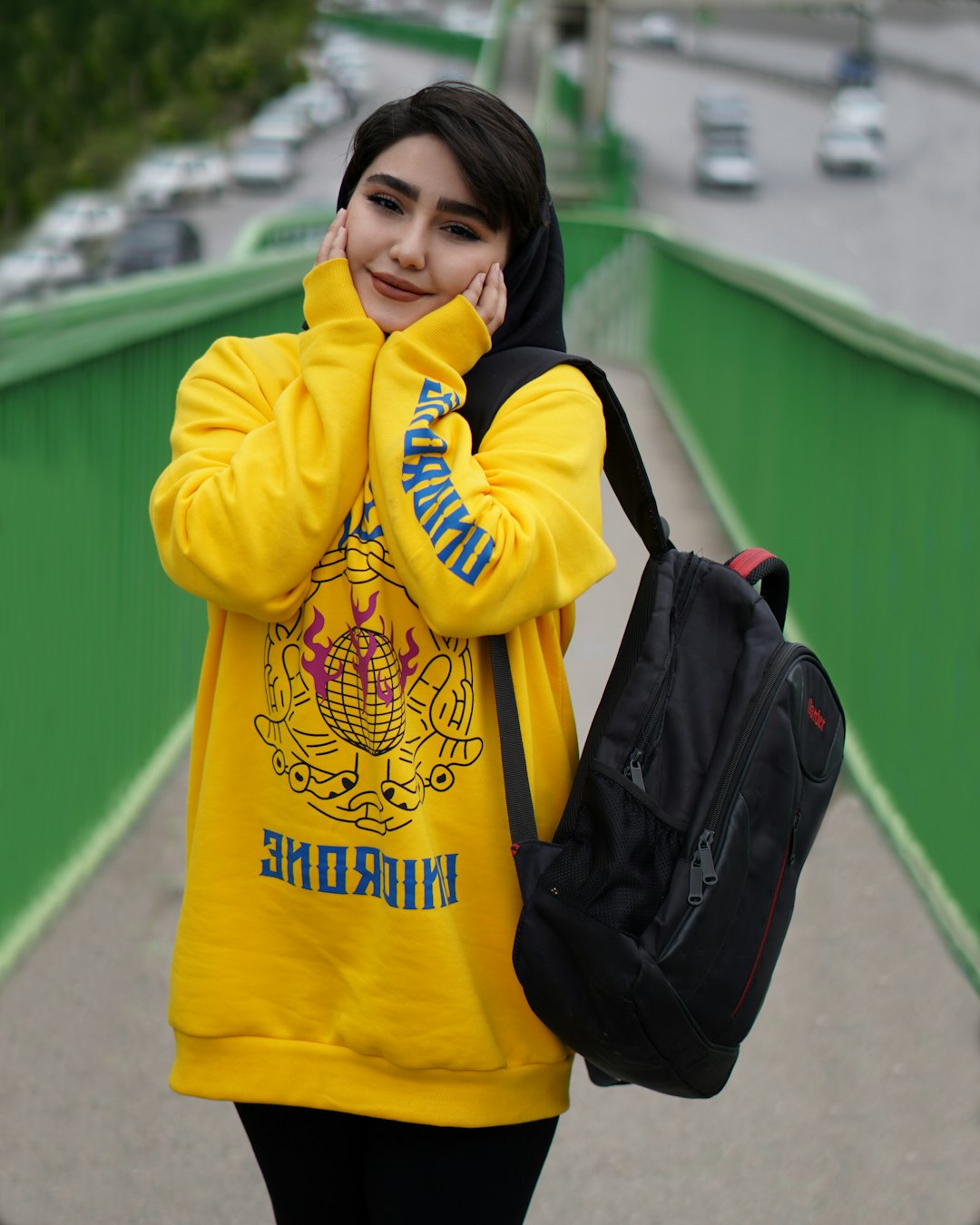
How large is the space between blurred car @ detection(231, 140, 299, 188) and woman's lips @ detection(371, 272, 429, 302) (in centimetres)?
5775

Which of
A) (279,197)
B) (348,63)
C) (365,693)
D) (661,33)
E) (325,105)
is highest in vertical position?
(365,693)

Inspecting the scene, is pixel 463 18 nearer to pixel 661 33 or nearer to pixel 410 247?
pixel 661 33

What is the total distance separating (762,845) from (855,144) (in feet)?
184

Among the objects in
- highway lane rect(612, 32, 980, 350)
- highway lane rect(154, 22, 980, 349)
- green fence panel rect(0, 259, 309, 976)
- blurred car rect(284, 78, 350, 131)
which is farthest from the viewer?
blurred car rect(284, 78, 350, 131)

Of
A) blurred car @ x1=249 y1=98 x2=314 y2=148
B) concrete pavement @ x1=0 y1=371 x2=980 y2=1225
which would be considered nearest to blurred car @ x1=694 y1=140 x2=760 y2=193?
blurred car @ x1=249 y1=98 x2=314 y2=148

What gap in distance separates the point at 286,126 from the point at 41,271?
84.6ft

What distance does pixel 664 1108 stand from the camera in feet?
12.1

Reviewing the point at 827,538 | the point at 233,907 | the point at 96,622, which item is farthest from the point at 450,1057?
the point at 827,538

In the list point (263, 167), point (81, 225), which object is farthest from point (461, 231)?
point (263, 167)

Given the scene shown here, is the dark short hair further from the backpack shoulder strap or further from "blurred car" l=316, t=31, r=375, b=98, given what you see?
"blurred car" l=316, t=31, r=375, b=98

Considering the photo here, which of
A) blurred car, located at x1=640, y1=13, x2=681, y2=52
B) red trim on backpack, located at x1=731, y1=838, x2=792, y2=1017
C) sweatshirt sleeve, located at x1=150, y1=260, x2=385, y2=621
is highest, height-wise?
sweatshirt sleeve, located at x1=150, y1=260, x2=385, y2=621

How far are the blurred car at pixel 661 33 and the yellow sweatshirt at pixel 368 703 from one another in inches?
3510

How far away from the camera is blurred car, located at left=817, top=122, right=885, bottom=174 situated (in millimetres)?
54469

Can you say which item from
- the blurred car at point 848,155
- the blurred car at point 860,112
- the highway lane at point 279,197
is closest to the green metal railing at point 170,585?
the highway lane at point 279,197
